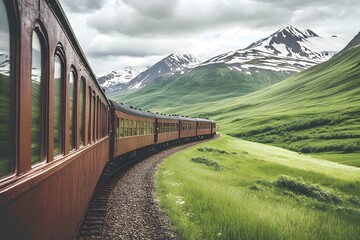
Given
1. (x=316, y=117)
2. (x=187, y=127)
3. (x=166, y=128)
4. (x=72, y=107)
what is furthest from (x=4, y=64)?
(x=316, y=117)

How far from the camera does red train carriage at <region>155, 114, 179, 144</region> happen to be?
30.5 m

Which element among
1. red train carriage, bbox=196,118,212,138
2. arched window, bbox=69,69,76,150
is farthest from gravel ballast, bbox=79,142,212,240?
red train carriage, bbox=196,118,212,138

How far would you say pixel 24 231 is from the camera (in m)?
3.27

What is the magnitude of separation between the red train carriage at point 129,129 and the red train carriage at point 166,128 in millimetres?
1374

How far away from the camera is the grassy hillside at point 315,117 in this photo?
69.9m

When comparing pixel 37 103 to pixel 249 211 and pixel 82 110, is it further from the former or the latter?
pixel 249 211

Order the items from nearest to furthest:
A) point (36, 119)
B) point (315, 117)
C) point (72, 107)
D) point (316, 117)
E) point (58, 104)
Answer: point (36, 119) → point (58, 104) → point (72, 107) → point (316, 117) → point (315, 117)

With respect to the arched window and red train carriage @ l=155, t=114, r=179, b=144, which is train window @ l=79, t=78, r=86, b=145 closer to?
the arched window

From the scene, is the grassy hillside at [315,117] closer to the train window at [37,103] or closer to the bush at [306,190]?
the bush at [306,190]

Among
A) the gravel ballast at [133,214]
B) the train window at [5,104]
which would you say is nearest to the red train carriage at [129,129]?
the gravel ballast at [133,214]

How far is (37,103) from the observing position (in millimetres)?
3748

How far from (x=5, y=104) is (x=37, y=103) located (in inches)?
34.2

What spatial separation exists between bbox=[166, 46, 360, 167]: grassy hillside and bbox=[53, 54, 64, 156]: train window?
53.0 m

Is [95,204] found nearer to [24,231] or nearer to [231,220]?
[231,220]
